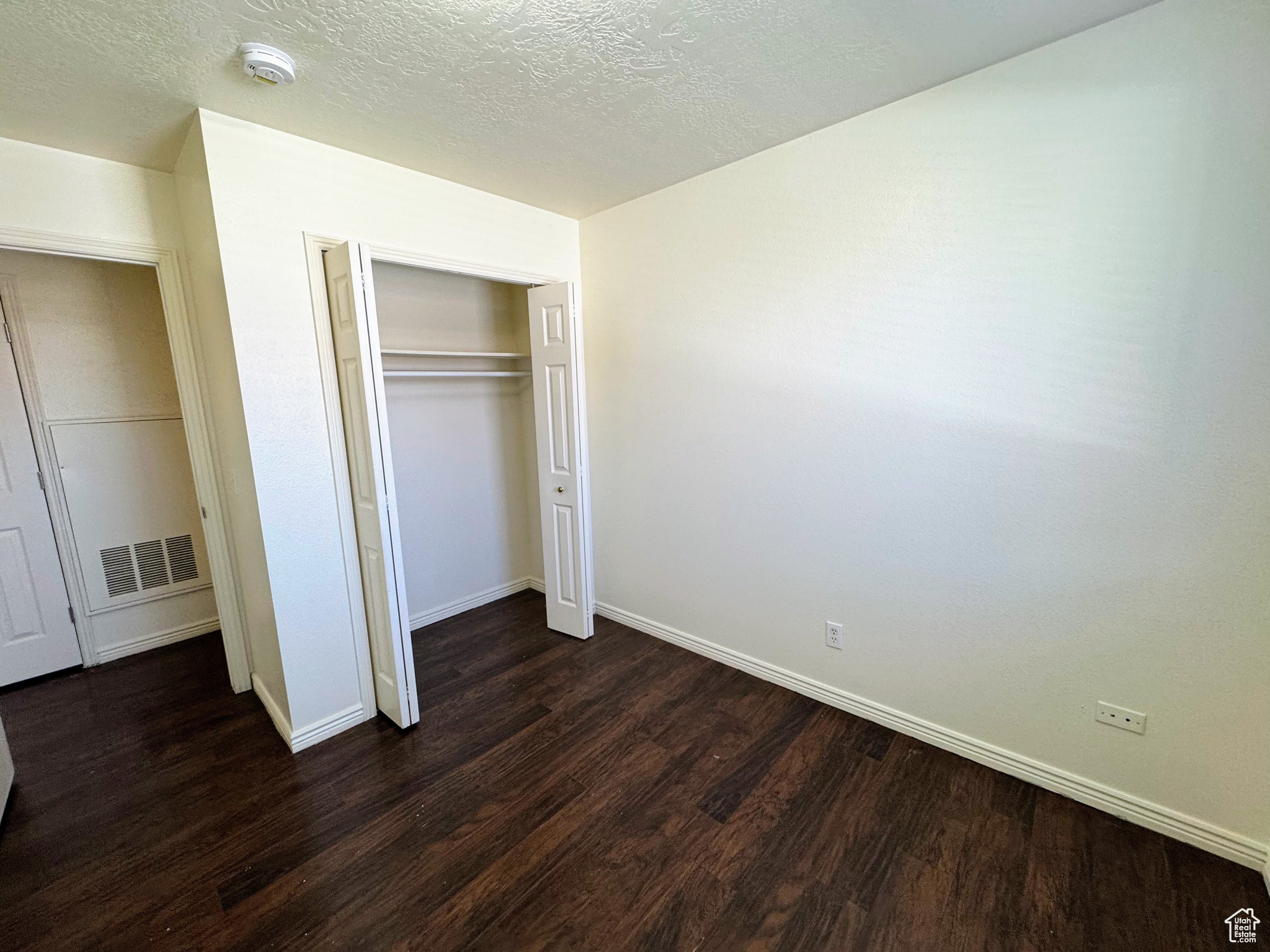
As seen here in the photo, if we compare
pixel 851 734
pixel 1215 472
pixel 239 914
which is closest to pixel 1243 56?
pixel 1215 472

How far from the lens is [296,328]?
1.98m

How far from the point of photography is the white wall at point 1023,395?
1.44m

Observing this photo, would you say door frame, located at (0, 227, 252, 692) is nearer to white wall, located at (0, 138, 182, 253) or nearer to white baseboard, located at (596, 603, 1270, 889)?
white wall, located at (0, 138, 182, 253)

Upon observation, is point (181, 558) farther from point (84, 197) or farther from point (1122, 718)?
point (1122, 718)

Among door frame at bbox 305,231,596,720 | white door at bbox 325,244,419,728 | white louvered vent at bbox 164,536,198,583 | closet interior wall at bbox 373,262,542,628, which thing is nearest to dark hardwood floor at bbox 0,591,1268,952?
white door at bbox 325,244,419,728

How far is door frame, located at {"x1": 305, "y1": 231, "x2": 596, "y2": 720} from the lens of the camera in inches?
79.7

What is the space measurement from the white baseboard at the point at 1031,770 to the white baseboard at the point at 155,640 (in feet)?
9.80

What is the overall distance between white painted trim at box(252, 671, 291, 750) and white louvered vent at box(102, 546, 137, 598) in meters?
1.10

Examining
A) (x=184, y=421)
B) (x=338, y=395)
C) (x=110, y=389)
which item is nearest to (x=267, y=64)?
(x=338, y=395)

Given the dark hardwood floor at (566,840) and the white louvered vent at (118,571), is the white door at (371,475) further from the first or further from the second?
the white louvered vent at (118,571)

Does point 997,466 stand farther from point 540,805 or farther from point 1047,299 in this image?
point 540,805

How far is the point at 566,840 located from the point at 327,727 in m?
1.22

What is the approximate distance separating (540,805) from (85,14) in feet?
8.60

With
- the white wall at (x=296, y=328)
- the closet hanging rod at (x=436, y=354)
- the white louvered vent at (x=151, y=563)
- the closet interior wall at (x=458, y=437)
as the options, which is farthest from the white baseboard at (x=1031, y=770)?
the white louvered vent at (x=151, y=563)
